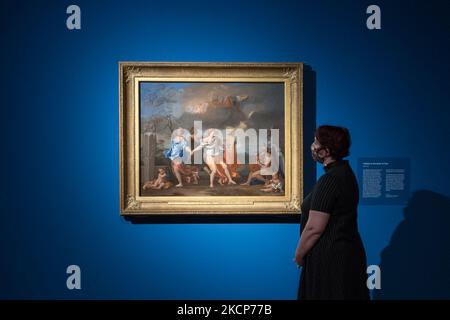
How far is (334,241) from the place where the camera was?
225 cm

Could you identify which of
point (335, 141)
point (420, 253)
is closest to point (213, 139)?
point (335, 141)

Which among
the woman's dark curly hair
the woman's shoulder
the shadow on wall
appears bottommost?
the shadow on wall

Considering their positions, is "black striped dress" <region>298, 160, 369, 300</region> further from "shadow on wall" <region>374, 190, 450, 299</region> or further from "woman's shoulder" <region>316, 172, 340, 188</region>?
"shadow on wall" <region>374, 190, 450, 299</region>

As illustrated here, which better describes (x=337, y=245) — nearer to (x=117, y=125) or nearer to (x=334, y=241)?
(x=334, y=241)

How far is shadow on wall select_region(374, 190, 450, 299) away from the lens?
3.18 meters

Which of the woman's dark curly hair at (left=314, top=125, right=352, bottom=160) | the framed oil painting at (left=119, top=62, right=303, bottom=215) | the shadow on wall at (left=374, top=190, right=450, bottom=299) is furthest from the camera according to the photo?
the shadow on wall at (left=374, top=190, right=450, bottom=299)

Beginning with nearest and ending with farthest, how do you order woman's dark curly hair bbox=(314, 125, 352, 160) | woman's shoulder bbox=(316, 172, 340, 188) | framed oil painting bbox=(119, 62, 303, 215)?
woman's shoulder bbox=(316, 172, 340, 188), woman's dark curly hair bbox=(314, 125, 352, 160), framed oil painting bbox=(119, 62, 303, 215)

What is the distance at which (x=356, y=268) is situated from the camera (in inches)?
90.0

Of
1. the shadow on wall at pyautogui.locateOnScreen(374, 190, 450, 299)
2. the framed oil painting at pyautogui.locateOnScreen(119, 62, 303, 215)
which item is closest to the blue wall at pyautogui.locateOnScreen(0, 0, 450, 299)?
the shadow on wall at pyautogui.locateOnScreen(374, 190, 450, 299)

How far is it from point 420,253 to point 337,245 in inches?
53.6

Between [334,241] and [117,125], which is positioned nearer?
[334,241]

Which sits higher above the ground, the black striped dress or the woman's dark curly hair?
the woman's dark curly hair

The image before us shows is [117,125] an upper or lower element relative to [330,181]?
upper

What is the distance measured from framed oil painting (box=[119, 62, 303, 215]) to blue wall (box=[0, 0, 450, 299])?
0.16 meters
